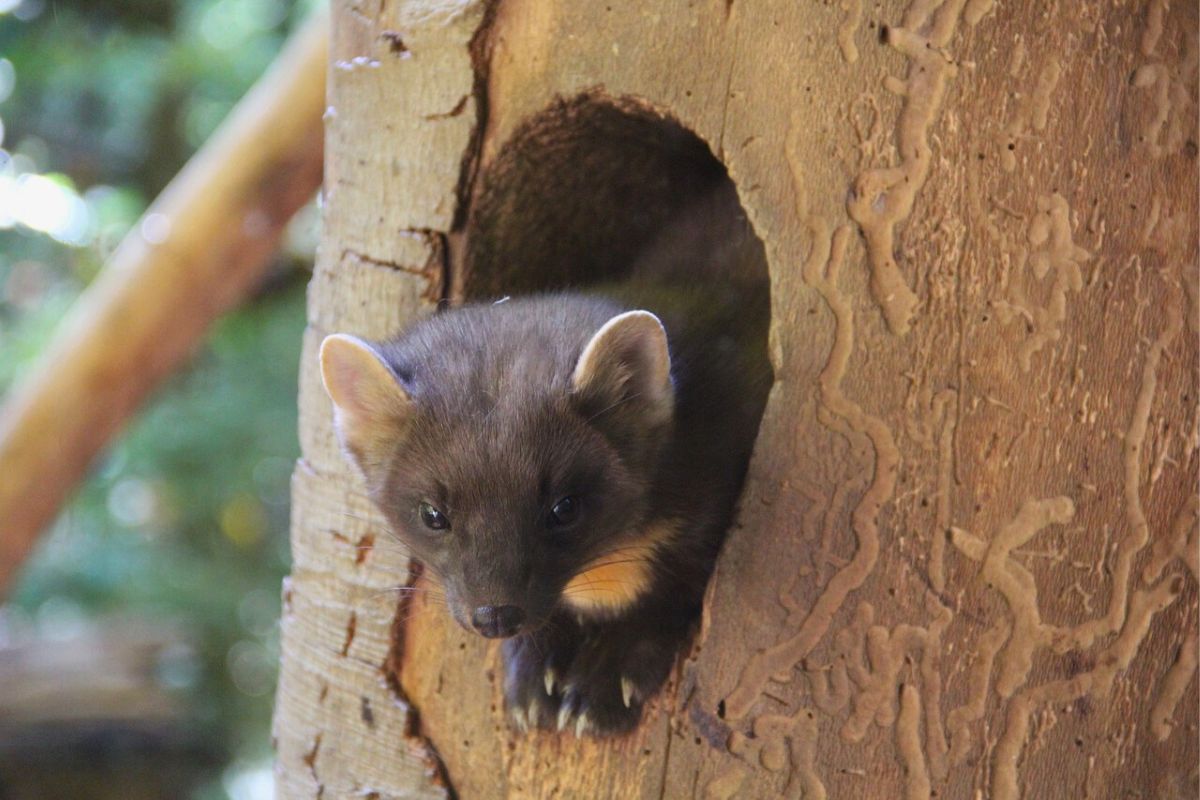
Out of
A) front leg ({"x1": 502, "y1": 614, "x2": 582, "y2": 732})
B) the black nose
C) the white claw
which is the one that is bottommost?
the white claw

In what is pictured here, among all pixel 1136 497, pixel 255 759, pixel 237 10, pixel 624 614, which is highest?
pixel 237 10

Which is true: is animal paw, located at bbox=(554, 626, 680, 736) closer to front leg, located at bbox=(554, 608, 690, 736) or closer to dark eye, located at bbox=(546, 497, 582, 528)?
front leg, located at bbox=(554, 608, 690, 736)

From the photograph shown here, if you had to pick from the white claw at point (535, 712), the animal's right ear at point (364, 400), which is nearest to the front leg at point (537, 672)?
the white claw at point (535, 712)

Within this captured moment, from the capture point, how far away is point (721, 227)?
2.88 metres

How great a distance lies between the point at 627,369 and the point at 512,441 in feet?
0.78

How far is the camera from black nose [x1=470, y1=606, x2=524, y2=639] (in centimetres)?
200

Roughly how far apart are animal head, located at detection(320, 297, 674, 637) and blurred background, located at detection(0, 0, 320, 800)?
9.19 feet

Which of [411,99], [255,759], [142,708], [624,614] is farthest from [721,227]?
[255,759]

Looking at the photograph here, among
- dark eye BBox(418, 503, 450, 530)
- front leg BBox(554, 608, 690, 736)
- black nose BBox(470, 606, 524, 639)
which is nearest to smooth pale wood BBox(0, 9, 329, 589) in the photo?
dark eye BBox(418, 503, 450, 530)

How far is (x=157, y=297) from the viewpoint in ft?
13.1

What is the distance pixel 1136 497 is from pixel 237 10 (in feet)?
12.8

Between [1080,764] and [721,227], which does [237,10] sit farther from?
[1080,764]

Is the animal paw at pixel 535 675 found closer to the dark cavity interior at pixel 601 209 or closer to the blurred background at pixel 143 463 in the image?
the dark cavity interior at pixel 601 209

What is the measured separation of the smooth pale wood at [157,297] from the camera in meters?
3.77
